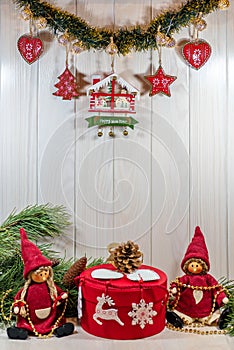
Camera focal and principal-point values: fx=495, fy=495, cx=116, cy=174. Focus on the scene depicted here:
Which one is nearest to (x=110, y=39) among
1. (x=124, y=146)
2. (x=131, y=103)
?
(x=131, y=103)

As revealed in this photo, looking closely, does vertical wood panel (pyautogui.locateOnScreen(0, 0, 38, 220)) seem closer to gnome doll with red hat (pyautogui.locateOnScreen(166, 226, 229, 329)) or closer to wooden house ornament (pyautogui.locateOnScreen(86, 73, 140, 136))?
wooden house ornament (pyautogui.locateOnScreen(86, 73, 140, 136))

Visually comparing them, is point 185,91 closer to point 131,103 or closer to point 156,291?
point 131,103

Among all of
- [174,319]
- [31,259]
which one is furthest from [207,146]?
[31,259]

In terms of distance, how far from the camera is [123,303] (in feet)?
4.03

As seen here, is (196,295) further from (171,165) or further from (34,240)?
(34,240)

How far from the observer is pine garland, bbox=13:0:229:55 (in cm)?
148

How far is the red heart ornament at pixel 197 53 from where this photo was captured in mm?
1548

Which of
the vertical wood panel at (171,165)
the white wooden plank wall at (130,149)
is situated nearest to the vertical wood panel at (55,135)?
the white wooden plank wall at (130,149)

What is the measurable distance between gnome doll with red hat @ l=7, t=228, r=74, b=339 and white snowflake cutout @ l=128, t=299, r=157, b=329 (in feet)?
0.55

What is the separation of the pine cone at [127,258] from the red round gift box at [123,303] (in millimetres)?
38

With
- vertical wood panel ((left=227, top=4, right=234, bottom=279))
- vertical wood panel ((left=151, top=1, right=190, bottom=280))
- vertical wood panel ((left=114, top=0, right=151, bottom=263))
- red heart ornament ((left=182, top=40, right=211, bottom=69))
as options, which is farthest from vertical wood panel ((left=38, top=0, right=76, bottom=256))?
vertical wood panel ((left=227, top=4, right=234, bottom=279))

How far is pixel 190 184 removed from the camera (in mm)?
1601

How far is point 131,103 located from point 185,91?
0.63 feet

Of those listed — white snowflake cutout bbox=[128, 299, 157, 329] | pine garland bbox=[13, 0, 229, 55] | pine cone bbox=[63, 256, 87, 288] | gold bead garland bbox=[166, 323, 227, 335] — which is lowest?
gold bead garland bbox=[166, 323, 227, 335]
